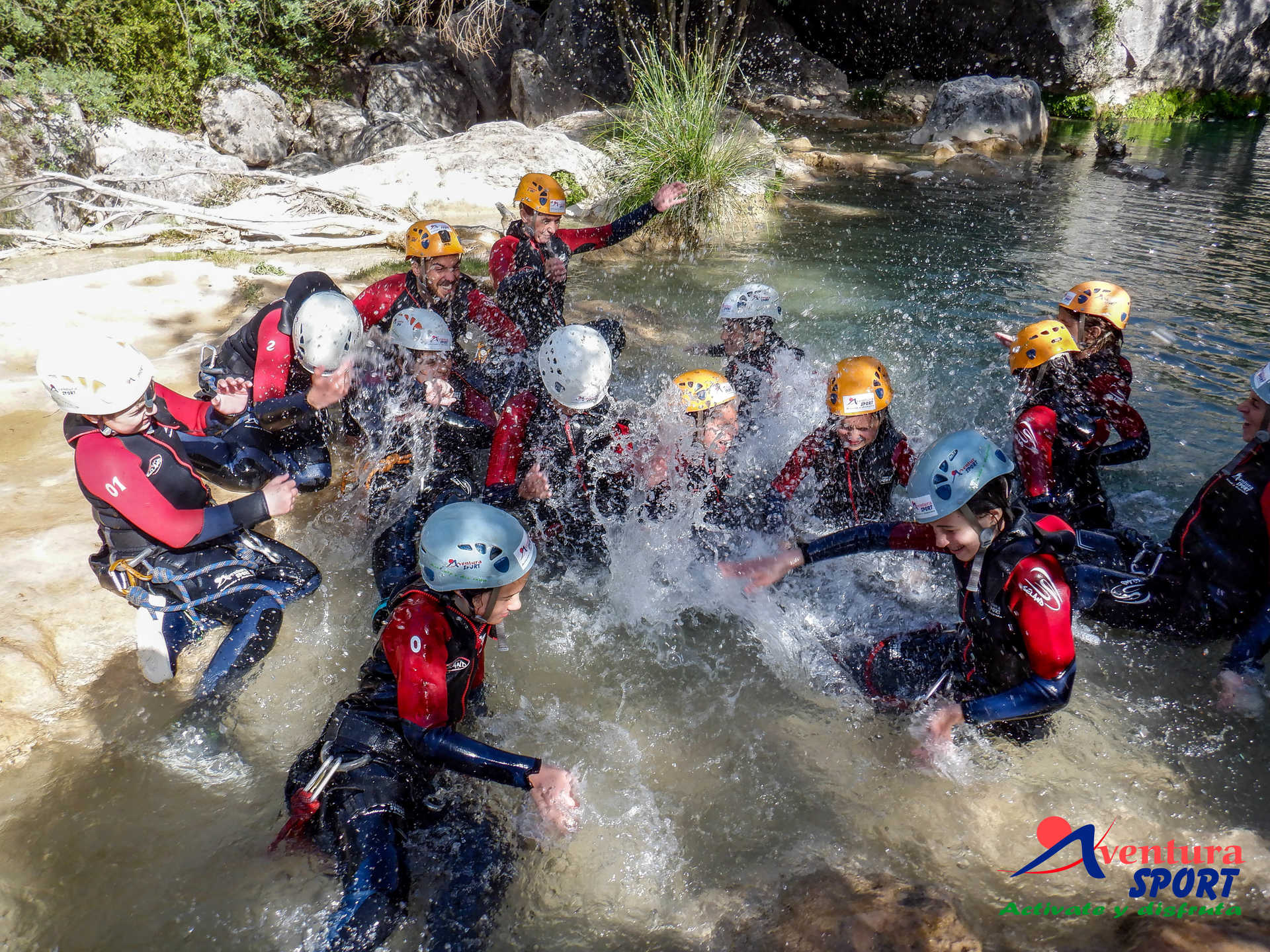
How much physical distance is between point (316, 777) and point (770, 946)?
185 centimetres

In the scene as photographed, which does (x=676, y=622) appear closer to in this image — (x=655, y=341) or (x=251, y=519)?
(x=251, y=519)

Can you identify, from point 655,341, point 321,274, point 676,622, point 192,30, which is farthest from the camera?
point 192,30

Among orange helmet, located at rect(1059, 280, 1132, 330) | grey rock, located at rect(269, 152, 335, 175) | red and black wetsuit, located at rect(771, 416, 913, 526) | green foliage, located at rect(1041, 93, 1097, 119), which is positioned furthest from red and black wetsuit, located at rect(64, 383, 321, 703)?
green foliage, located at rect(1041, 93, 1097, 119)

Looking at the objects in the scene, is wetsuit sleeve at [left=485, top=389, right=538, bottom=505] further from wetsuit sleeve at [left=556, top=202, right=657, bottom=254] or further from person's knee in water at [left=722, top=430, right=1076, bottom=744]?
wetsuit sleeve at [left=556, top=202, right=657, bottom=254]

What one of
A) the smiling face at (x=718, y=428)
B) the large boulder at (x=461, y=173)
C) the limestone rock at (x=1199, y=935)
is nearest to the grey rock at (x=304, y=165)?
the large boulder at (x=461, y=173)

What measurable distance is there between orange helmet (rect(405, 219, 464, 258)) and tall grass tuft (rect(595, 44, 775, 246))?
524 centimetres

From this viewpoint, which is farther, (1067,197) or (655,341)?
(1067,197)

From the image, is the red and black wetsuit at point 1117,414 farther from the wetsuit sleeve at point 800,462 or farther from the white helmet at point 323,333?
the white helmet at point 323,333

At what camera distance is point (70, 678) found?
13.3 ft

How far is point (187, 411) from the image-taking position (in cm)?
469

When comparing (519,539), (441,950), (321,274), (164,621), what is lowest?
(441,950)

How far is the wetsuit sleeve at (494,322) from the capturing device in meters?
6.14

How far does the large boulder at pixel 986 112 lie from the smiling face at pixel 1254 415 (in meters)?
17.0

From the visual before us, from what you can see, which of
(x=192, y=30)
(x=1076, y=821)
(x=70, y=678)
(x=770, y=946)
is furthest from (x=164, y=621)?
(x=192, y=30)
